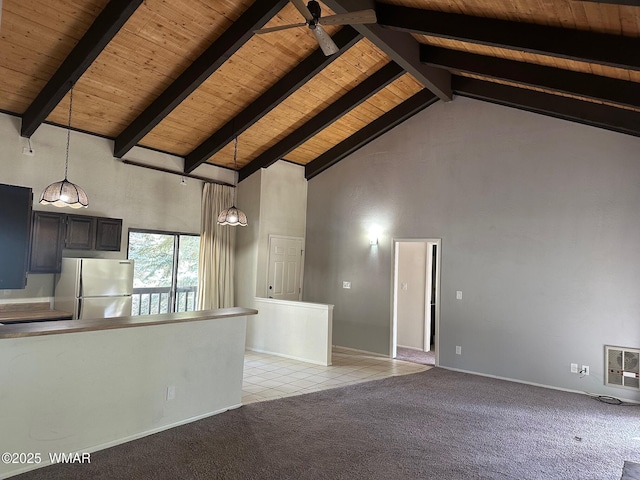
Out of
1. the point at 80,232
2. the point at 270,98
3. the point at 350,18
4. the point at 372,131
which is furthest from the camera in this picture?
the point at 372,131

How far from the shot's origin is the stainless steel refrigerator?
17.8 feet

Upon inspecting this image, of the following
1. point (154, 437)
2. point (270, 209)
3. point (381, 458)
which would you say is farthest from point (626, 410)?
point (270, 209)

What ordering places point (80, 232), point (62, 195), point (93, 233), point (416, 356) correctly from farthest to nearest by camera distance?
1. point (416, 356)
2. point (93, 233)
3. point (80, 232)
4. point (62, 195)

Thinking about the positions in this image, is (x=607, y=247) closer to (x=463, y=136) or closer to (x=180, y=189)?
(x=463, y=136)

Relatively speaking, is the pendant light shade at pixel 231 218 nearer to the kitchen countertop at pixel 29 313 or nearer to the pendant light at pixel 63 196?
the pendant light at pixel 63 196

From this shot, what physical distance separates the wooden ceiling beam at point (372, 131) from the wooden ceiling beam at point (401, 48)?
1.47ft

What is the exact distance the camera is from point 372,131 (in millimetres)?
7809

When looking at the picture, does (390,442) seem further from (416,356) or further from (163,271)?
(163,271)

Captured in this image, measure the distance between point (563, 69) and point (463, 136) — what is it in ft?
6.67

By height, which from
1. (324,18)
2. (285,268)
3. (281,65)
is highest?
(281,65)

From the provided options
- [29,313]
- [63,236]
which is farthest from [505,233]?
[29,313]

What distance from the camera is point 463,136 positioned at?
6984 millimetres

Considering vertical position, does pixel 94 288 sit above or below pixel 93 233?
below

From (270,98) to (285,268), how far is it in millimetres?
3410
